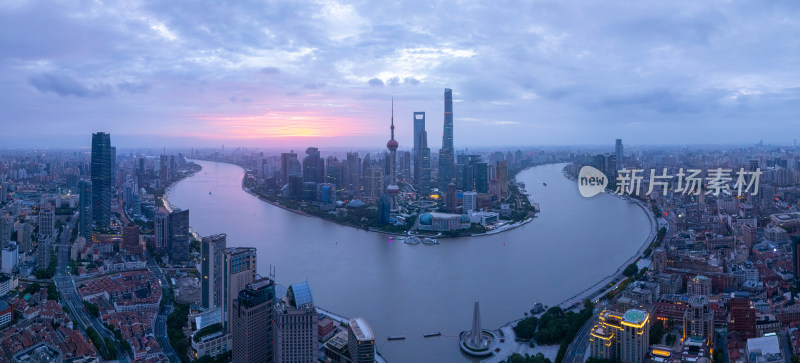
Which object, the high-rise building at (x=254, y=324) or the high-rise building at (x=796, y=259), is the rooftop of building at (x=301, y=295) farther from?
the high-rise building at (x=796, y=259)

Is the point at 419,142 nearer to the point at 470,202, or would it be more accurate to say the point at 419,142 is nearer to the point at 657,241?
the point at 470,202

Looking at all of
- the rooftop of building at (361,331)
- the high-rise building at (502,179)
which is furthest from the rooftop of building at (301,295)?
the high-rise building at (502,179)

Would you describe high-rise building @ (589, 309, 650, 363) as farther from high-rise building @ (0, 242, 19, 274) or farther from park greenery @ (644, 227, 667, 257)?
high-rise building @ (0, 242, 19, 274)

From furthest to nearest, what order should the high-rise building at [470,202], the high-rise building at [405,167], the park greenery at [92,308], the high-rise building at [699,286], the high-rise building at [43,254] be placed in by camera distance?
the high-rise building at [405,167] → the high-rise building at [470,202] → the high-rise building at [43,254] → the high-rise building at [699,286] → the park greenery at [92,308]

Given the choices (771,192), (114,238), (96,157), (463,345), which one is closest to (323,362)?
(463,345)

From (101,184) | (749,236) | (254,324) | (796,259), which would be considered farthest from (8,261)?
(749,236)

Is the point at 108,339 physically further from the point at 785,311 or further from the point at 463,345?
the point at 785,311
